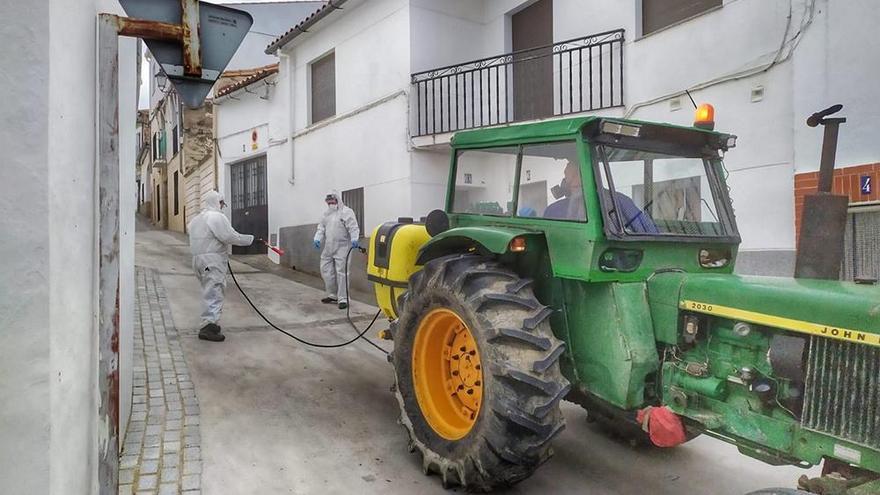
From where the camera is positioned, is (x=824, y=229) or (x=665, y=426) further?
(x=824, y=229)

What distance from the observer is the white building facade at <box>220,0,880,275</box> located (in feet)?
17.0

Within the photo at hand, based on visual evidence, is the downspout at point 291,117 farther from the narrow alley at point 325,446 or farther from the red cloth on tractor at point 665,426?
the red cloth on tractor at point 665,426

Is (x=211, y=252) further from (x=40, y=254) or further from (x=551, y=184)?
(x=40, y=254)

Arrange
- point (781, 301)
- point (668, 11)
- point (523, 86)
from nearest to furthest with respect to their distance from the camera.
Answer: point (781, 301) → point (668, 11) → point (523, 86)

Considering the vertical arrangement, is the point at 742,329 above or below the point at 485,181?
below

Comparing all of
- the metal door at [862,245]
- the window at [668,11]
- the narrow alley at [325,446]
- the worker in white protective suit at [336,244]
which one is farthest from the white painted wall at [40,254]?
the worker in white protective suit at [336,244]

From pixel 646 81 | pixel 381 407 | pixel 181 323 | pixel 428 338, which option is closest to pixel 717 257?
pixel 428 338

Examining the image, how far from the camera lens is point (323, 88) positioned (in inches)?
463

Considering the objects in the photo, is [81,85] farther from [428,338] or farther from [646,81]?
[646,81]

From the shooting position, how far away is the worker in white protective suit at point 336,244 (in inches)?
352

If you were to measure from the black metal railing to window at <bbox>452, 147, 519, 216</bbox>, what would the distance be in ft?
12.4

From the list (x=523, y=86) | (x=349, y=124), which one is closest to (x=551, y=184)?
(x=523, y=86)

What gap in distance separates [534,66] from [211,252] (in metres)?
5.28

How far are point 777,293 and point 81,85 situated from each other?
9.80 feet
